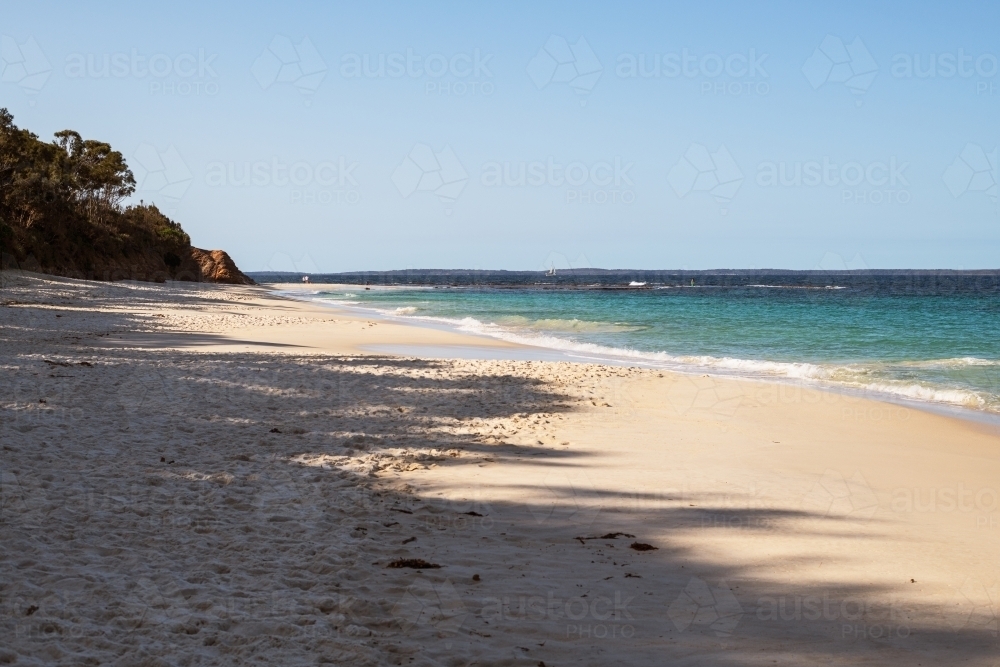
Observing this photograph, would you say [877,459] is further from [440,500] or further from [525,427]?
[440,500]

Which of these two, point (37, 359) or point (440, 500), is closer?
point (440, 500)

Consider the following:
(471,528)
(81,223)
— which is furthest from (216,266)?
(471,528)

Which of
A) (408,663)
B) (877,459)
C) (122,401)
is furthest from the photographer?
(122,401)

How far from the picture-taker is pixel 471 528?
5.79 metres

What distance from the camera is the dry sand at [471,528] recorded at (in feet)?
12.9

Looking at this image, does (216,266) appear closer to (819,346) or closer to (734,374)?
(819,346)

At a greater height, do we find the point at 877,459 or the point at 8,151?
the point at 8,151

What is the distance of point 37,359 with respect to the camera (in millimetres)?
12148

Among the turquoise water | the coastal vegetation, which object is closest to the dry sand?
the turquoise water

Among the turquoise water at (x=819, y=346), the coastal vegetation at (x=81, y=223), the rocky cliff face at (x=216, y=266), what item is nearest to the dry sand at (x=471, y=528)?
the turquoise water at (x=819, y=346)

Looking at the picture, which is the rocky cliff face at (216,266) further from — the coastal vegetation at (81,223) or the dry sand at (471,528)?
the dry sand at (471,528)

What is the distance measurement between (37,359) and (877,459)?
11.6 m

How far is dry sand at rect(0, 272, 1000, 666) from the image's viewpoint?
392cm

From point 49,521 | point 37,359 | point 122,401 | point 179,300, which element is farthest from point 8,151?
point 49,521
